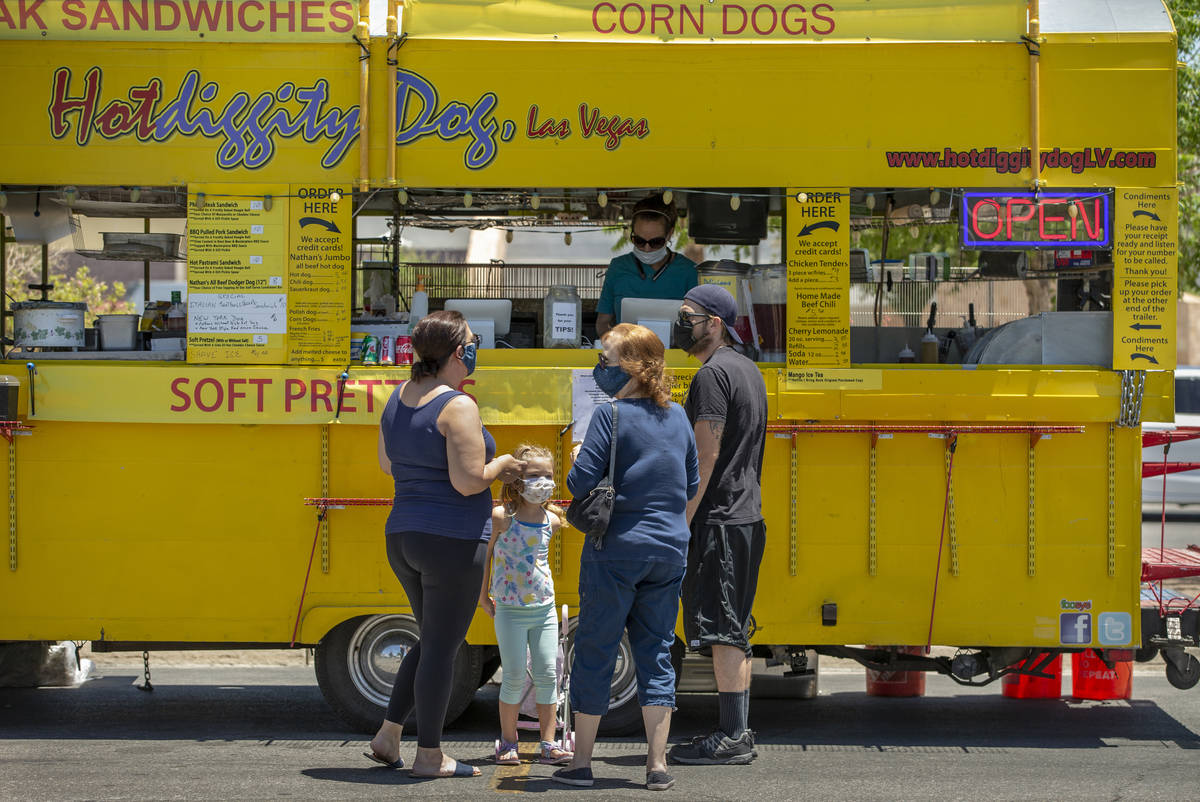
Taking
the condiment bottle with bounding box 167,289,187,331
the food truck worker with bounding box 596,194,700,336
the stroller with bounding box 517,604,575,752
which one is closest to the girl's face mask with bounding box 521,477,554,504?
the stroller with bounding box 517,604,575,752

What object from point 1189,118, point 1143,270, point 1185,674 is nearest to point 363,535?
point 1143,270

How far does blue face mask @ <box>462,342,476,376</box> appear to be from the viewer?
5.36 metres

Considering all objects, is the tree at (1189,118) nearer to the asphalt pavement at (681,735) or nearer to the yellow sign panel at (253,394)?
the asphalt pavement at (681,735)

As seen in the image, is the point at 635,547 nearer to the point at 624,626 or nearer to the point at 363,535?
the point at 624,626

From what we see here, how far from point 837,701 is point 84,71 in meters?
5.31

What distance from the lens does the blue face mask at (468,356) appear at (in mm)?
5359

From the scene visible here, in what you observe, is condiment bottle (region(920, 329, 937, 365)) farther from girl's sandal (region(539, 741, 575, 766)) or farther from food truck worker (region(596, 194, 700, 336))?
girl's sandal (region(539, 741, 575, 766))

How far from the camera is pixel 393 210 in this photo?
7535mm

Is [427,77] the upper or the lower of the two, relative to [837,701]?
upper

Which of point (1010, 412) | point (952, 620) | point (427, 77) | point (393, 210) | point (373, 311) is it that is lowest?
point (952, 620)

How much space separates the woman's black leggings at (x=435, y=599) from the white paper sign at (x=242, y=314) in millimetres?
1533

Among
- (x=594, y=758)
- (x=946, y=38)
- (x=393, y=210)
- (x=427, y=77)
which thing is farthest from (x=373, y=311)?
(x=946, y=38)

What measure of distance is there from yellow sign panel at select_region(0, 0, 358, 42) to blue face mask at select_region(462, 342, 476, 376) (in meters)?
1.92

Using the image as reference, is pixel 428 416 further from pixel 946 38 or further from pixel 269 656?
pixel 269 656
